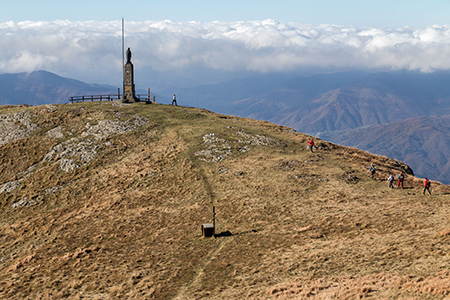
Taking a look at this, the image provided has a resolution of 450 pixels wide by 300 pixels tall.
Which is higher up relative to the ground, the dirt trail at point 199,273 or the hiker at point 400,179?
the hiker at point 400,179

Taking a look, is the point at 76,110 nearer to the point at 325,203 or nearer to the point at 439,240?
the point at 325,203

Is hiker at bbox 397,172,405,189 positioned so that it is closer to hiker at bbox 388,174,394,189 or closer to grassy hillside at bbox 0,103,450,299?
hiker at bbox 388,174,394,189

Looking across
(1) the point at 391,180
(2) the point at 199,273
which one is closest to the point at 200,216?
(2) the point at 199,273

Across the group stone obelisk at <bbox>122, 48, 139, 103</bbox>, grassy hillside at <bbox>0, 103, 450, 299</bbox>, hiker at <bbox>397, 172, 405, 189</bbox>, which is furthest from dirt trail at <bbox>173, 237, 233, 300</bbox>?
stone obelisk at <bbox>122, 48, 139, 103</bbox>

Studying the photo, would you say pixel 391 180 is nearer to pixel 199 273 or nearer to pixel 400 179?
pixel 400 179

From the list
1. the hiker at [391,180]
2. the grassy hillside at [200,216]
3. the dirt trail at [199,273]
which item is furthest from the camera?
the hiker at [391,180]

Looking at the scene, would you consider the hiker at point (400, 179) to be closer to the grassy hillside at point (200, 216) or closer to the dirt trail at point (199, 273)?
the grassy hillside at point (200, 216)

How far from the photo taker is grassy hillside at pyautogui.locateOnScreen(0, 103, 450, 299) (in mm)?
28328

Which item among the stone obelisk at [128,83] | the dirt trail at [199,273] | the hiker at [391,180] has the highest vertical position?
the stone obelisk at [128,83]

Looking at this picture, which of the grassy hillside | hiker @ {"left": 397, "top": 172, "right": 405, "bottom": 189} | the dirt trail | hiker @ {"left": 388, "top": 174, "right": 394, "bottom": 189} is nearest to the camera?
the dirt trail

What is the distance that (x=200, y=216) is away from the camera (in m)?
43.1

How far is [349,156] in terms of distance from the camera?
207ft

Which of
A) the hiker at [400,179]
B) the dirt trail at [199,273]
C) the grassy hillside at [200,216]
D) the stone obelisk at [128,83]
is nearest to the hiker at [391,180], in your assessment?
the hiker at [400,179]

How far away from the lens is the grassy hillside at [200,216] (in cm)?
2833
